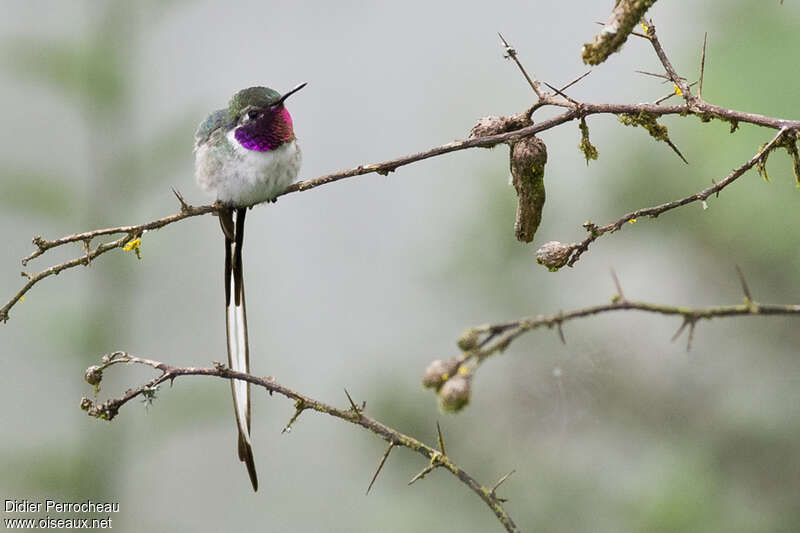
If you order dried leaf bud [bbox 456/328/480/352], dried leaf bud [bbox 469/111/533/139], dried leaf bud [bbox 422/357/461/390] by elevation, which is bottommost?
dried leaf bud [bbox 422/357/461/390]

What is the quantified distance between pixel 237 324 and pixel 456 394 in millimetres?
948

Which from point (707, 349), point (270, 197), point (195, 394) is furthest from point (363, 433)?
point (270, 197)

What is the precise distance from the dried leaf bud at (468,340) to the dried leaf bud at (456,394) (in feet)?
0.08

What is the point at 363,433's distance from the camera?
4.42m

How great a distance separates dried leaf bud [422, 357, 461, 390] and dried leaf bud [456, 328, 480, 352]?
2 centimetres

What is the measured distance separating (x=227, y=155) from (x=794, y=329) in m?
2.91

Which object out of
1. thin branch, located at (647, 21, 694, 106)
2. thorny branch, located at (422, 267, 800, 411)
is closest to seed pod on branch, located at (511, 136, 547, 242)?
thin branch, located at (647, 21, 694, 106)

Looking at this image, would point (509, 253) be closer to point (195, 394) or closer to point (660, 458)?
point (660, 458)

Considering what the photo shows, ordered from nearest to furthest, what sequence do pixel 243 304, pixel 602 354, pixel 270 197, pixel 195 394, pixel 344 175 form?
pixel 344 175 → pixel 602 354 → pixel 243 304 → pixel 270 197 → pixel 195 394

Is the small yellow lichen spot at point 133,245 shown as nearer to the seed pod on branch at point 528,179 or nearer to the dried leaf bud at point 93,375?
the dried leaf bud at point 93,375

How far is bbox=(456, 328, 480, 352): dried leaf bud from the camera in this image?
27.1 inches

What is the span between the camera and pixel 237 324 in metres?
1.59

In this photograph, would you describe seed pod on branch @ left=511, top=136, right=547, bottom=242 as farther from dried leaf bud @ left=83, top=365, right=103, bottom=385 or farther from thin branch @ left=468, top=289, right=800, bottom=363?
dried leaf bud @ left=83, top=365, right=103, bottom=385

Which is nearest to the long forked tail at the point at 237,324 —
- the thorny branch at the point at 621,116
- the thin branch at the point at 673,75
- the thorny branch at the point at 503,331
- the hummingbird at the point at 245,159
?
the hummingbird at the point at 245,159
